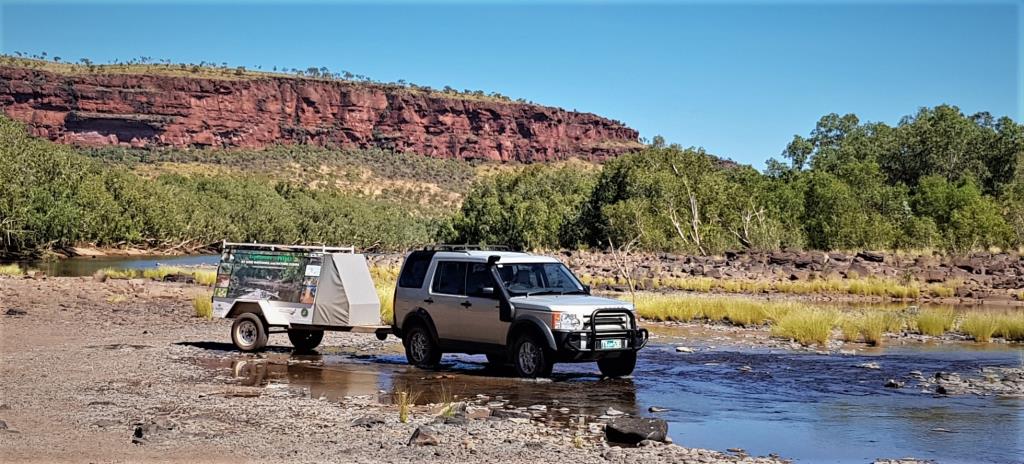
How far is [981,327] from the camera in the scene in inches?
1018

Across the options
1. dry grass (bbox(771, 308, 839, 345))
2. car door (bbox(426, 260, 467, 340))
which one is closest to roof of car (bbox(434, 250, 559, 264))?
car door (bbox(426, 260, 467, 340))

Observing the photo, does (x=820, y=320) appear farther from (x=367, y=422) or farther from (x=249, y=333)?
(x=367, y=422)

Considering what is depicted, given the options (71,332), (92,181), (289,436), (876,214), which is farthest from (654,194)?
(289,436)

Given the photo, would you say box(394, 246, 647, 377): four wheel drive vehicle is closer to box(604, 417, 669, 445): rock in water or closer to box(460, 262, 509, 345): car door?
box(460, 262, 509, 345): car door

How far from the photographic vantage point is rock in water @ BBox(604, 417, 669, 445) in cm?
1182

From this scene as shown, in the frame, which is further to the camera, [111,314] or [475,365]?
[111,314]

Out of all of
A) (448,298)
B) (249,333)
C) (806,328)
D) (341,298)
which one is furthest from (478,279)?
(806,328)

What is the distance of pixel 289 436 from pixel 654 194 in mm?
62134

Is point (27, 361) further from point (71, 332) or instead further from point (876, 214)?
point (876, 214)

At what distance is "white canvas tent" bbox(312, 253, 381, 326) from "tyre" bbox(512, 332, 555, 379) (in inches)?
171

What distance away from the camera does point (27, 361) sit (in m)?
18.8

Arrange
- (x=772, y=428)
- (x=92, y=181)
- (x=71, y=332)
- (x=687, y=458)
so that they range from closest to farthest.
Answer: (x=687, y=458), (x=772, y=428), (x=71, y=332), (x=92, y=181)

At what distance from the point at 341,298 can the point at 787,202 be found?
59.6 metres

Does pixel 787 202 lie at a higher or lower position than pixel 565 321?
higher
